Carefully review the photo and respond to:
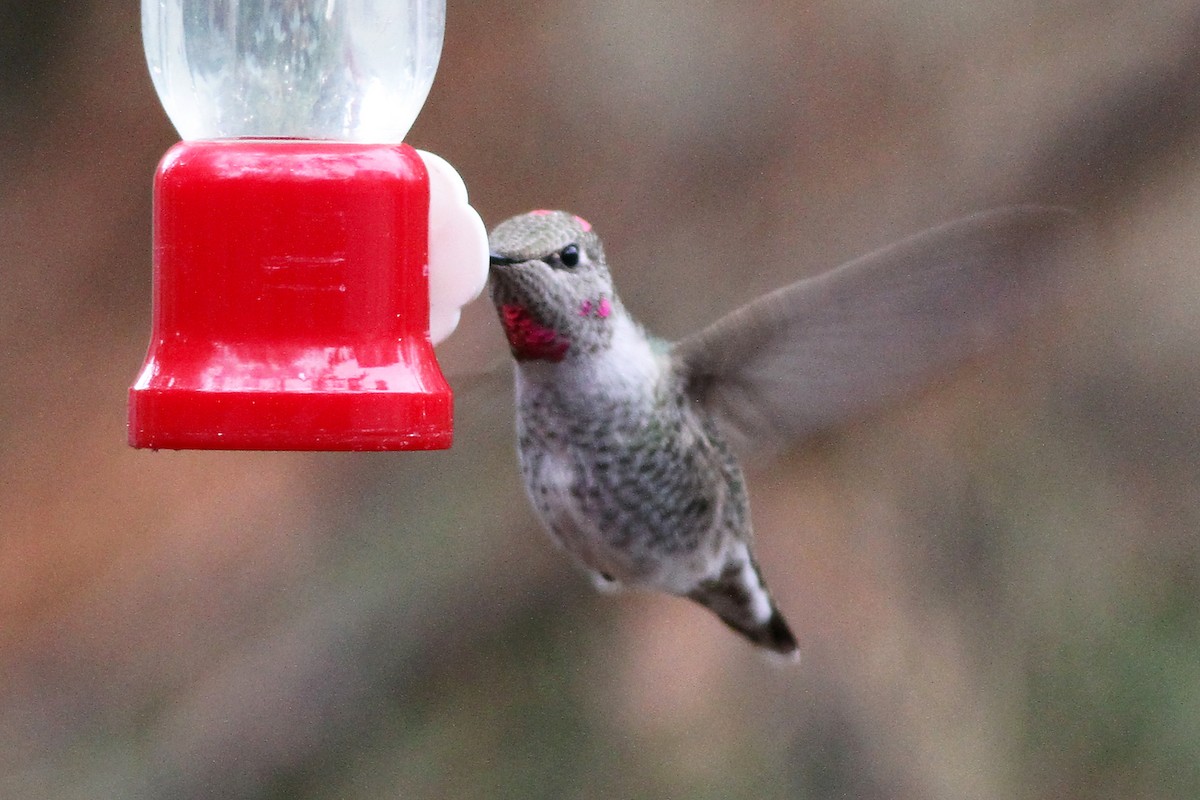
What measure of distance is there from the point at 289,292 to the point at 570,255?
62cm

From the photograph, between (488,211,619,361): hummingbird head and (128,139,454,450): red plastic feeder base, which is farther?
(488,211,619,361): hummingbird head

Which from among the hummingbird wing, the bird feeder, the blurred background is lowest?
the blurred background

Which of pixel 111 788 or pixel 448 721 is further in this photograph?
pixel 448 721

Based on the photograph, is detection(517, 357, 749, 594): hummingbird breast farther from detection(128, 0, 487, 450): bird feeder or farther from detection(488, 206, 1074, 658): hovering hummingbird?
detection(128, 0, 487, 450): bird feeder

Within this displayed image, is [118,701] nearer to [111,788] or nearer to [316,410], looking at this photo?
[111,788]

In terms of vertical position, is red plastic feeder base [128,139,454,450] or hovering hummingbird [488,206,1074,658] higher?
red plastic feeder base [128,139,454,450]

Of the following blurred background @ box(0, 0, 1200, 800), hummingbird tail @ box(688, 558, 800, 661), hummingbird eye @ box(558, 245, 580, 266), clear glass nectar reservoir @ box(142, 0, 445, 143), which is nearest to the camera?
clear glass nectar reservoir @ box(142, 0, 445, 143)

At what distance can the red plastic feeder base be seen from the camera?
63.9 inches

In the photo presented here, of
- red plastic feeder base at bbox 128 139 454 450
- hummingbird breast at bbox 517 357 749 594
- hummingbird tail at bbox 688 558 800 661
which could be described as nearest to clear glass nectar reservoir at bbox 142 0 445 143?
red plastic feeder base at bbox 128 139 454 450

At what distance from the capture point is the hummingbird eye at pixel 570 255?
2.20m

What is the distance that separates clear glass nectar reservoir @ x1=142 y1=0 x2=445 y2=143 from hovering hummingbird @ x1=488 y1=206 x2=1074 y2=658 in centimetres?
24

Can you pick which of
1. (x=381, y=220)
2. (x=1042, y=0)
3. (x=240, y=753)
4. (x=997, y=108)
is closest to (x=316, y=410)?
(x=381, y=220)

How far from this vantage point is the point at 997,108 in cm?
374

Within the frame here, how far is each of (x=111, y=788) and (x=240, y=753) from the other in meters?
0.38
